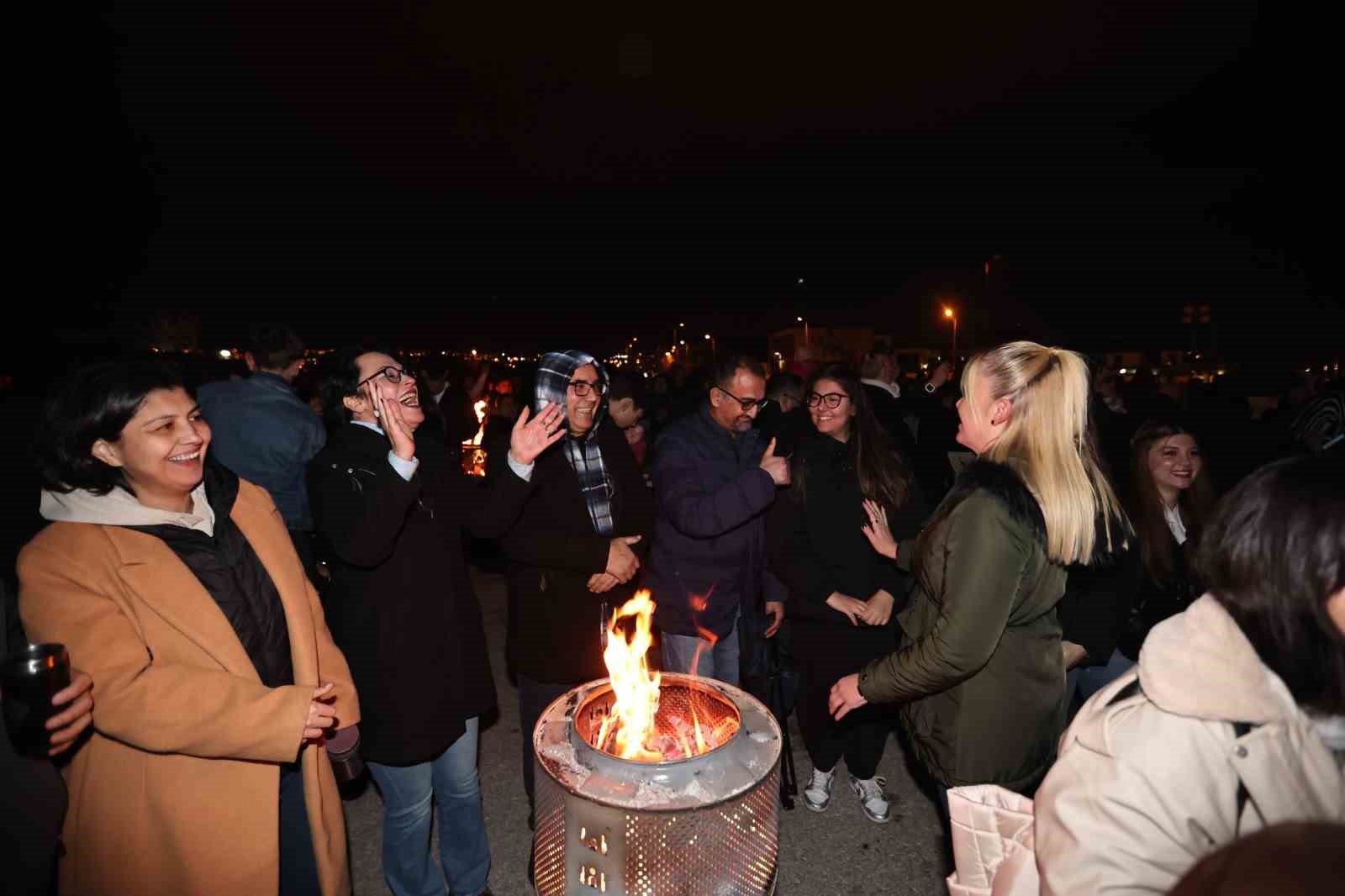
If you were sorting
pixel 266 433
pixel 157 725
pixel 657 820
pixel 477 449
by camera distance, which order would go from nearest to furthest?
pixel 657 820, pixel 157 725, pixel 266 433, pixel 477 449

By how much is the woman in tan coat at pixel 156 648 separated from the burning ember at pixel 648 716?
38.0 inches

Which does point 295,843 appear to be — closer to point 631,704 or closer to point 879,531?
point 631,704

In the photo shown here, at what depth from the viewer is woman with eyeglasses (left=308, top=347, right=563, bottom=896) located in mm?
2506

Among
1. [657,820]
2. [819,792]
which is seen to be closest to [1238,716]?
[657,820]

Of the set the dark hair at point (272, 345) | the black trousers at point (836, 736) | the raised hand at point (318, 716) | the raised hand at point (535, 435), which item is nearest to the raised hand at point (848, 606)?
the black trousers at point (836, 736)

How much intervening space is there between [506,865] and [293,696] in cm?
208

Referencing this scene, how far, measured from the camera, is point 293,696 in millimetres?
2012

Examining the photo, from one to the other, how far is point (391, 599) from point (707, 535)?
164cm

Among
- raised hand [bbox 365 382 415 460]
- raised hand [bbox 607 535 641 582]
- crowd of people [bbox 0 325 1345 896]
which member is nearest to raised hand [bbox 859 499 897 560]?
crowd of people [bbox 0 325 1345 896]

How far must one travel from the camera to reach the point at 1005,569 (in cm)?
211

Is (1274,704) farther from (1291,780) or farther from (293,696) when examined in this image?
(293,696)

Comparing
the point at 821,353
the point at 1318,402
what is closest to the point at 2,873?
the point at 1318,402

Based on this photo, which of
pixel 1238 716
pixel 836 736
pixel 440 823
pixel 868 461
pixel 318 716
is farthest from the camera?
pixel 836 736

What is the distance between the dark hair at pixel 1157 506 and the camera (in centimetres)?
380
